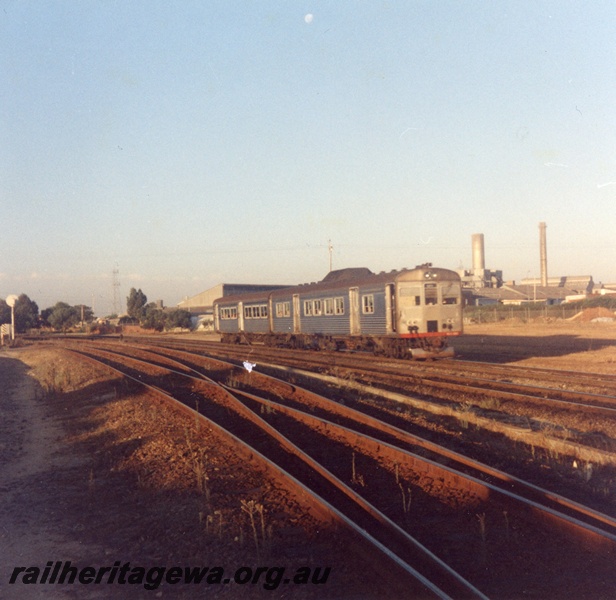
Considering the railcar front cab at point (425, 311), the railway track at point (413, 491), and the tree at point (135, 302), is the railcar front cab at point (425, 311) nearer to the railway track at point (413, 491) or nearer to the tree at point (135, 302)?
the railway track at point (413, 491)

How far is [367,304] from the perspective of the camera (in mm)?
21594

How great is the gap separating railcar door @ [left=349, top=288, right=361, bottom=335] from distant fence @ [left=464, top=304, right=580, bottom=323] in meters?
33.1

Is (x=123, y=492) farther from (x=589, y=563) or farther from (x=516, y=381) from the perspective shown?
(x=516, y=381)

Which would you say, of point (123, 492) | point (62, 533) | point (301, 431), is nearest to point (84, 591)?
point (62, 533)

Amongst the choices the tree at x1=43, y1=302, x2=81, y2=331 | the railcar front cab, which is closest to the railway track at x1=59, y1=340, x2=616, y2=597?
the railcar front cab

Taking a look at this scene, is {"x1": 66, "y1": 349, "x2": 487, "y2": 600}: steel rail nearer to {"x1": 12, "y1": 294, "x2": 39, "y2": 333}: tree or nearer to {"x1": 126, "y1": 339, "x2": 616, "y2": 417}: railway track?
{"x1": 126, "y1": 339, "x2": 616, "y2": 417}: railway track

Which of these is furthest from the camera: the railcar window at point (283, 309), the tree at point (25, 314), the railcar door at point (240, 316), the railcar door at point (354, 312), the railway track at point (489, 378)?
the tree at point (25, 314)

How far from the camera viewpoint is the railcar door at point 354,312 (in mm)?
22266

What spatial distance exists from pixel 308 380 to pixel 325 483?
9.87 metres

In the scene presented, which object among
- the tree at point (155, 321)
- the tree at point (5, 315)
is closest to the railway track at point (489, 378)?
the tree at point (155, 321)

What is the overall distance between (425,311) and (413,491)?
44.5ft

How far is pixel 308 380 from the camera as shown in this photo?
16766 millimetres

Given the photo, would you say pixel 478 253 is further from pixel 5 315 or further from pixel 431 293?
pixel 431 293

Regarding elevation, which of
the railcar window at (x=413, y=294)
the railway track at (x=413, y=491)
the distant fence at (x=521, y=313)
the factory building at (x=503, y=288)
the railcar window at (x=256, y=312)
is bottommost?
the railway track at (x=413, y=491)
